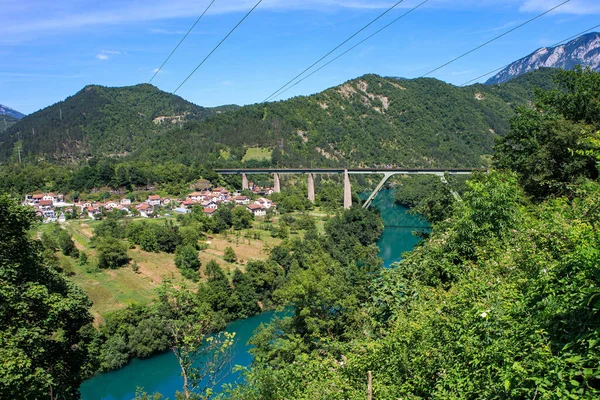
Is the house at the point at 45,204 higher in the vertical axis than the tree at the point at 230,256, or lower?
higher

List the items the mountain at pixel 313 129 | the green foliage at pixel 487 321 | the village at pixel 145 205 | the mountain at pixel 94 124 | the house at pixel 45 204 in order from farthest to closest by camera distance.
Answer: the mountain at pixel 94 124, the mountain at pixel 313 129, the house at pixel 45 204, the village at pixel 145 205, the green foliage at pixel 487 321

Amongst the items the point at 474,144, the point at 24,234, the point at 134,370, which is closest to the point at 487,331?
the point at 24,234

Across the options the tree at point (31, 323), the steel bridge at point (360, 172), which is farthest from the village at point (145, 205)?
the tree at point (31, 323)

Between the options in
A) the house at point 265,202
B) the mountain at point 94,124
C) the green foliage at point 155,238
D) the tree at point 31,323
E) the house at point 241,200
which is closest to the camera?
the tree at point 31,323

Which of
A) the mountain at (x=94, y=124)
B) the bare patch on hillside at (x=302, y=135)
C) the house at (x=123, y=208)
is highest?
the mountain at (x=94, y=124)

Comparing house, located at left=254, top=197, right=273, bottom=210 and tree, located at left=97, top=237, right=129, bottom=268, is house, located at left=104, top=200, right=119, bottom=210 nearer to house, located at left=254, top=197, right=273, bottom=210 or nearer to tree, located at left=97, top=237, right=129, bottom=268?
house, located at left=254, top=197, right=273, bottom=210

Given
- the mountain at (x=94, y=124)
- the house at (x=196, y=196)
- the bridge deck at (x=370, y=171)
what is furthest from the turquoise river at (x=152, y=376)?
the mountain at (x=94, y=124)

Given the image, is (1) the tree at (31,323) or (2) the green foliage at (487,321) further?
(1) the tree at (31,323)

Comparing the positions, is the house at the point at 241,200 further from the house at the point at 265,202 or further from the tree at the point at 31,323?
the tree at the point at 31,323
